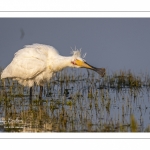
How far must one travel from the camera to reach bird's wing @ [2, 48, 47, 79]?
11.1m

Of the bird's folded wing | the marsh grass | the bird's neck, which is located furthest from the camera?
the bird's neck

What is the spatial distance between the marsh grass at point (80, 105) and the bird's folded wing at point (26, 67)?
1.84 ft

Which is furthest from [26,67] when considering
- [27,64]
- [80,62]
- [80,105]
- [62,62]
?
[80,105]

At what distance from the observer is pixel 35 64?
1109 centimetres

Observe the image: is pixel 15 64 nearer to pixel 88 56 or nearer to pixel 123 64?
pixel 88 56

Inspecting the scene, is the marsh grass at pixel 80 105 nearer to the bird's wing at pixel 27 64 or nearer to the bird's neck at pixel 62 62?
the bird's wing at pixel 27 64

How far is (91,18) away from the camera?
962 cm

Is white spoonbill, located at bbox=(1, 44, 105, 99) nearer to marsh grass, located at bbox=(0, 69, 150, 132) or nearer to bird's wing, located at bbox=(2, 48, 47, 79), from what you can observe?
bird's wing, located at bbox=(2, 48, 47, 79)

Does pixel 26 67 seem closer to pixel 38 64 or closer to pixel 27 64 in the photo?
pixel 27 64

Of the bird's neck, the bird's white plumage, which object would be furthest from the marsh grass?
the bird's neck

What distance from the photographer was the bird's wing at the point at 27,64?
11.1 meters

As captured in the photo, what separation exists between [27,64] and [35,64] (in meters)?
0.18

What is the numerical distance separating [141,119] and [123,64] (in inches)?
109
